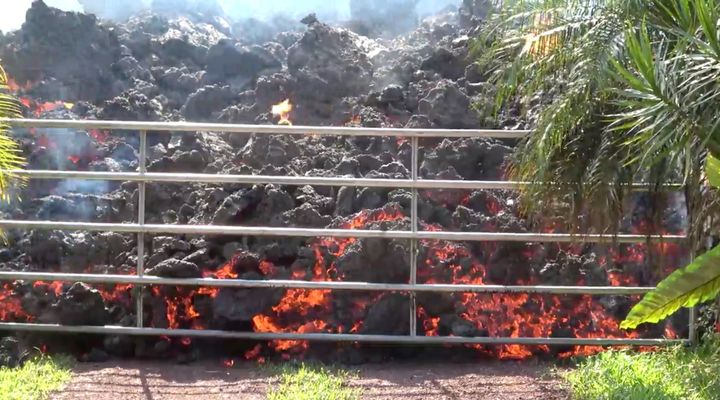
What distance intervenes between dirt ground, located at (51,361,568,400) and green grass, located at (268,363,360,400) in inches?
3.2

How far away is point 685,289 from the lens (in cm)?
443

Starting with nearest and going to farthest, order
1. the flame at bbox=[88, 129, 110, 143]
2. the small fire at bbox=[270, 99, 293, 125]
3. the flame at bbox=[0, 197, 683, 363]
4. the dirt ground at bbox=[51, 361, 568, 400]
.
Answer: the dirt ground at bbox=[51, 361, 568, 400], the flame at bbox=[0, 197, 683, 363], the flame at bbox=[88, 129, 110, 143], the small fire at bbox=[270, 99, 293, 125]

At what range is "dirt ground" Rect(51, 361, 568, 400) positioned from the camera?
5.31 meters

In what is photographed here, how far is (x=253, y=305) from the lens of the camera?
21.1 ft

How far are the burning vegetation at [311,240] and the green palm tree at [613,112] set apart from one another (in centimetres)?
70

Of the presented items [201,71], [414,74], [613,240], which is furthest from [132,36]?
[613,240]

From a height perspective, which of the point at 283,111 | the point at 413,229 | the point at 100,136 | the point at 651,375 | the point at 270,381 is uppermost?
the point at 283,111

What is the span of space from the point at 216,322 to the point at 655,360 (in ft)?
9.52

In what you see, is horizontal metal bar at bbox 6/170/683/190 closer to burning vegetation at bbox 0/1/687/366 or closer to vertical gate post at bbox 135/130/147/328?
vertical gate post at bbox 135/130/147/328

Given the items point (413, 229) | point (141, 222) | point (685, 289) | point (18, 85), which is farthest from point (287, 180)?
point (18, 85)

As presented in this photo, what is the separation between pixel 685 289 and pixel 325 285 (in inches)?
90.7

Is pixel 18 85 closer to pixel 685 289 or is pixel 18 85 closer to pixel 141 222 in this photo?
pixel 141 222

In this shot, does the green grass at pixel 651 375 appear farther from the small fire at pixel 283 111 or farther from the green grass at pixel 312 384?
the small fire at pixel 283 111

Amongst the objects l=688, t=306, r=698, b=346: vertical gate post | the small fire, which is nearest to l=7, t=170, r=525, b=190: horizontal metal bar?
l=688, t=306, r=698, b=346: vertical gate post
